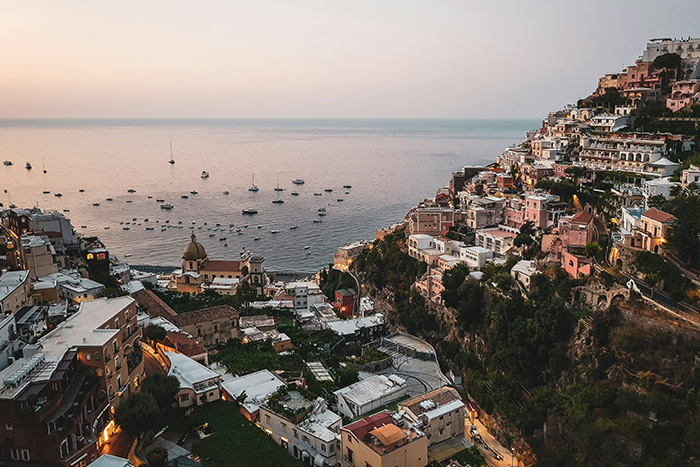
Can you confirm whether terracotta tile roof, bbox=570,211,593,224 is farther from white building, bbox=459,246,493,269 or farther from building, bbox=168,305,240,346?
building, bbox=168,305,240,346

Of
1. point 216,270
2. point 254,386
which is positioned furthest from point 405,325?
point 216,270

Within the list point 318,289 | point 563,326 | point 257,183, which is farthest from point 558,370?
point 257,183

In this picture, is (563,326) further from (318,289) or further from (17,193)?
(17,193)

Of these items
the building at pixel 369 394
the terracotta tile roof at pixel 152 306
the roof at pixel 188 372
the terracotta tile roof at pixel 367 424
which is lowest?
the building at pixel 369 394

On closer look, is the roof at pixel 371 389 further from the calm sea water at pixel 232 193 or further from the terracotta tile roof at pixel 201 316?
the calm sea water at pixel 232 193

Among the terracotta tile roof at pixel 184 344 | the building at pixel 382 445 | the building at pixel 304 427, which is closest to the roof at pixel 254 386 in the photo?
the building at pixel 304 427

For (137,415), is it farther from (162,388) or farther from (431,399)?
(431,399)
